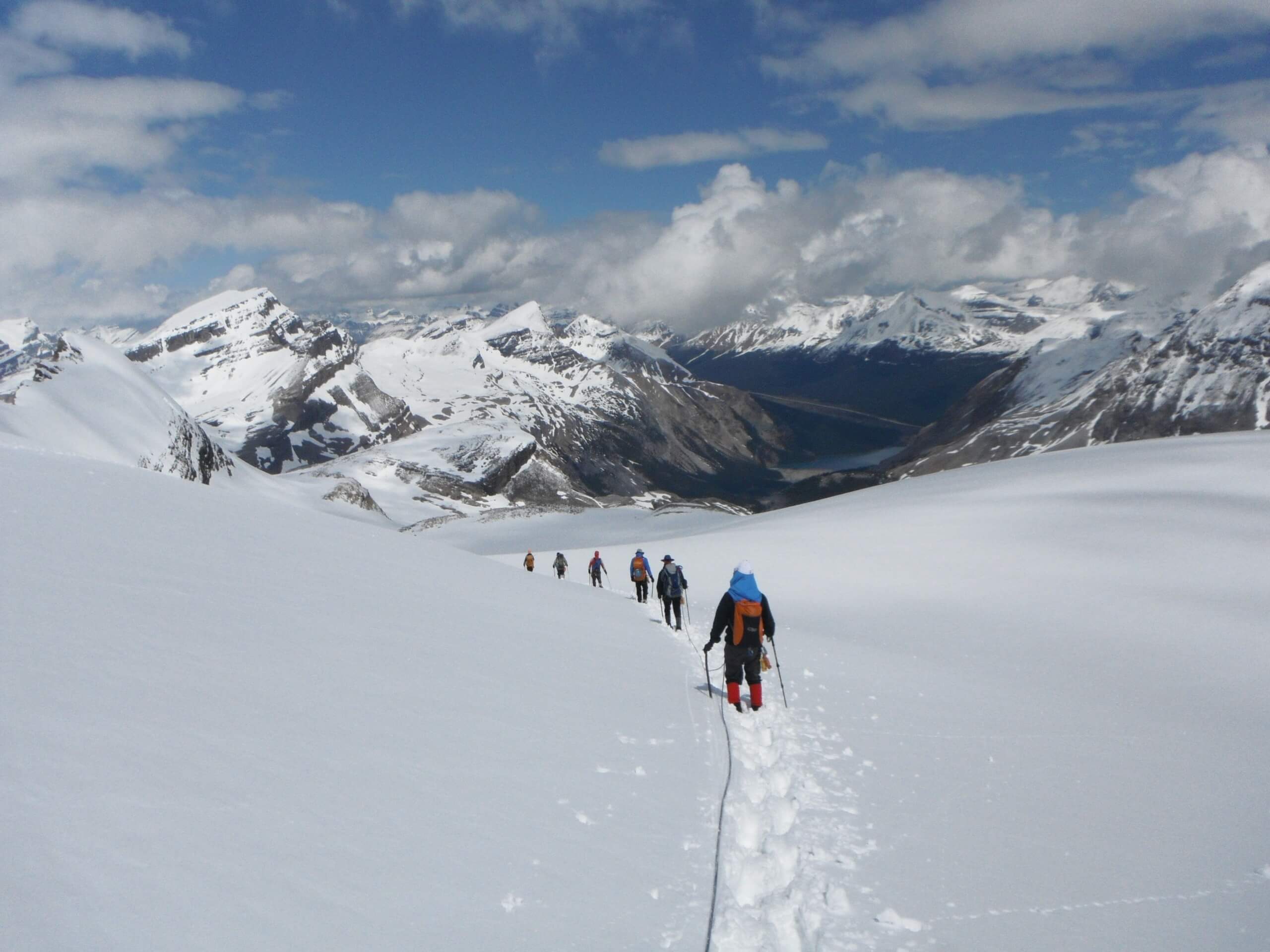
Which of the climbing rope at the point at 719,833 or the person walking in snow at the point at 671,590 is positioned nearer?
the climbing rope at the point at 719,833

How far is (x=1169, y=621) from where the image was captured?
17922 millimetres

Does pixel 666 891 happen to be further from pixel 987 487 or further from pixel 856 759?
pixel 987 487

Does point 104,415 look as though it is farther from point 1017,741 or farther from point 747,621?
point 1017,741

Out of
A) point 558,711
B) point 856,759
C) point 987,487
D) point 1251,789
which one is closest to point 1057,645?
point 1251,789

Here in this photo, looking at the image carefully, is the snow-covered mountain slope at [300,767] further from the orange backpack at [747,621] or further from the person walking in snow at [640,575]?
the person walking in snow at [640,575]

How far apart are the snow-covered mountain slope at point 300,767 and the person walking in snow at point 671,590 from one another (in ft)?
23.0

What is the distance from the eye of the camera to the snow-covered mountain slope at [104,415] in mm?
52969

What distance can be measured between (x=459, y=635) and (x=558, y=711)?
2422 millimetres

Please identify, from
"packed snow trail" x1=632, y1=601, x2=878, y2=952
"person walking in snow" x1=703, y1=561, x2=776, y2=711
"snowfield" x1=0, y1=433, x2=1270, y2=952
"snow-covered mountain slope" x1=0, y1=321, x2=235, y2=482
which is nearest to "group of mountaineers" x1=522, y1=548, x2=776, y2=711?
"person walking in snow" x1=703, y1=561, x2=776, y2=711

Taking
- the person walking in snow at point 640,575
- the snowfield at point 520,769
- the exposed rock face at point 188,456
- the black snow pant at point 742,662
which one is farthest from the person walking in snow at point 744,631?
the exposed rock face at point 188,456

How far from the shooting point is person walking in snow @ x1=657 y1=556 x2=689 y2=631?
18844 millimetres

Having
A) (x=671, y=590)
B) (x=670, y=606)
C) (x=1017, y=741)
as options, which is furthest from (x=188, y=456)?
(x=1017, y=741)

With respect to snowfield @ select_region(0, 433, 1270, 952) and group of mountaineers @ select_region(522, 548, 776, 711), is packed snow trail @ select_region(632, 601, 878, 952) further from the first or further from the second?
group of mountaineers @ select_region(522, 548, 776, 711)

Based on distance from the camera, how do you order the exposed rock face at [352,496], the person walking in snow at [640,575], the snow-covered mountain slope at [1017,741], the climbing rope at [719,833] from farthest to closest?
the exposed rock face at [352,496] → the person walking in snow at [640,575] → the snow-covered mountain slope at [1017,741] → the climbing rope at [719,833]
